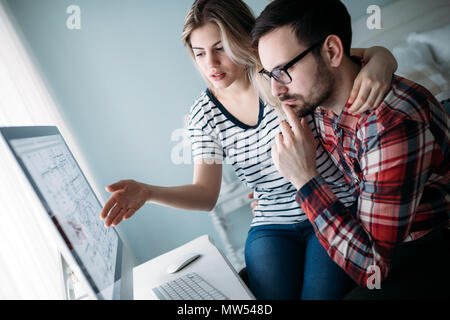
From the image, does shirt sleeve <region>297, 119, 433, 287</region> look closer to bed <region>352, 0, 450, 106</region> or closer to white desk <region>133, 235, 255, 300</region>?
white desk <region>133, 235, 255, 300</region>

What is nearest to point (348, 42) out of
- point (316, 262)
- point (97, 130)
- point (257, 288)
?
point (316, 262)

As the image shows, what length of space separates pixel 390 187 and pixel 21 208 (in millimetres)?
1320

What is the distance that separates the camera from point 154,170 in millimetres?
2014

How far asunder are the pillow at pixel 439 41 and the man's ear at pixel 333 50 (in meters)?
1.10

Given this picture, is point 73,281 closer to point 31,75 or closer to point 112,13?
point 31,75

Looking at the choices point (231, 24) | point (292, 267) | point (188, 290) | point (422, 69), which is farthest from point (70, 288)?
point (422, 69)

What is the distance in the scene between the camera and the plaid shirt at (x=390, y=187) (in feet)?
2.36

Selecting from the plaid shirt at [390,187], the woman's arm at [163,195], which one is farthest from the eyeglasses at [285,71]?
the woman's arm at [163,195]

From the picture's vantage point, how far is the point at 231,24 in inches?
44.6

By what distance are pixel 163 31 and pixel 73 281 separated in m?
1.44

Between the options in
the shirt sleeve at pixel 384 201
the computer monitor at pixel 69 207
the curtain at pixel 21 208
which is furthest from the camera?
the curtain at pixel 21 208

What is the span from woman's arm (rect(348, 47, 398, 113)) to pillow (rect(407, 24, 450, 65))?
3.30 ft

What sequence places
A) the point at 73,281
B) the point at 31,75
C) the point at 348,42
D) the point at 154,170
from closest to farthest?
the point at 348,42 → the point at 73,281 → the point at 31,75 → the point at 154,170

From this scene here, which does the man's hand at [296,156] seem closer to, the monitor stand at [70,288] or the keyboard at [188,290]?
the keyboard at [188,290]
